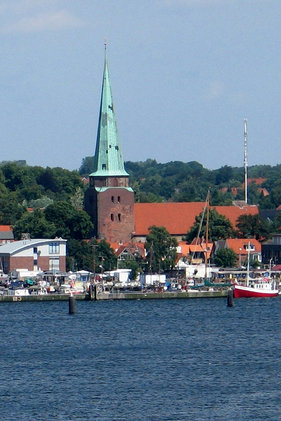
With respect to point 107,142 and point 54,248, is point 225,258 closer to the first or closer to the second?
point 107,142

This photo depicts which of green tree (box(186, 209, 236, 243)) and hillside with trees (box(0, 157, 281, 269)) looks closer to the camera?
hillside with trees (box(0, 157, 281, 269))

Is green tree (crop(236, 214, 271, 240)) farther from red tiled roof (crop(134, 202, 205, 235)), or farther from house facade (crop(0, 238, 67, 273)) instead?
house facade (crop(0, 238, 67, 273))

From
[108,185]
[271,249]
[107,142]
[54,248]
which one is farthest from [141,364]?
[271,249]

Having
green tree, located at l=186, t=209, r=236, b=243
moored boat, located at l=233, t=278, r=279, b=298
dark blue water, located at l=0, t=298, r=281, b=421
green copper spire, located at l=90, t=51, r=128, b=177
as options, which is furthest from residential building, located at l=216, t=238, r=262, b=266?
dark blue water, located at l=0, t=298, r=281, b=421

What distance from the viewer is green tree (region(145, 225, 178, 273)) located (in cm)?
11444

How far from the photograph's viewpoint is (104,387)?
5100 cm

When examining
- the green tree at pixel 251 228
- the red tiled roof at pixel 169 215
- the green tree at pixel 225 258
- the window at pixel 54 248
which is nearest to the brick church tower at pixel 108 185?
the window at pixel 54 248

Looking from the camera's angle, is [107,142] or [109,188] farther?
[109,188]

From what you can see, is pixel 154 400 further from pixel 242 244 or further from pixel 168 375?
pixel 242 244

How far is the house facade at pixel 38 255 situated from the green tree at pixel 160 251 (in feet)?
20.6

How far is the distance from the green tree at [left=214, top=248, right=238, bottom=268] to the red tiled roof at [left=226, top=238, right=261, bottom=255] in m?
2.22

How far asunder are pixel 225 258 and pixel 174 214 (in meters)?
18.6

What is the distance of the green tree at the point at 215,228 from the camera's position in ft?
404

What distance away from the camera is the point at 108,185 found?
11994 centimetres
